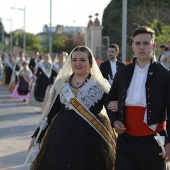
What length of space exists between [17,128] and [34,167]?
6.33 metres

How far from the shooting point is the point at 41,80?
49.8ft

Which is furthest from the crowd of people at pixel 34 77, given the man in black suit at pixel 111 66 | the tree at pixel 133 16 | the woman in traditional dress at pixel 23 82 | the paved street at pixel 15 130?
the tree at pixel 133 16

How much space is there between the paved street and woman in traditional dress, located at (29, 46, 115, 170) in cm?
240

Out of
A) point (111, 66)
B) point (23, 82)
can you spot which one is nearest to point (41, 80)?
point (23, 82)

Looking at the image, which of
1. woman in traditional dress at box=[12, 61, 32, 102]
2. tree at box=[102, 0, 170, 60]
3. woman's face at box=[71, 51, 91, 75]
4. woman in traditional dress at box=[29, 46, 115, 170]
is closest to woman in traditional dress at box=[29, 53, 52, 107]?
woman in traditional dress at box=[12, 61, 32, 102]

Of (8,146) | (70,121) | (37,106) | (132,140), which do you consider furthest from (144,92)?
(37,106)

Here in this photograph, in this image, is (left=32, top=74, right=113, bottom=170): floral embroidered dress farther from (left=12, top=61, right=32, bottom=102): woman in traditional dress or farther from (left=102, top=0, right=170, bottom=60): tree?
(left=102, top=0, right=170, bottom=60): tree

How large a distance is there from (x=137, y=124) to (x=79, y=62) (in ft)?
3.51

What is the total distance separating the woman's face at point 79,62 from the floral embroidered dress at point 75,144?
0.20 meters

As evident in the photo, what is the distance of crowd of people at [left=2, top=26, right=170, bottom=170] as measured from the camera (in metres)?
4.21

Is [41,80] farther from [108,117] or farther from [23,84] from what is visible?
[108,117]

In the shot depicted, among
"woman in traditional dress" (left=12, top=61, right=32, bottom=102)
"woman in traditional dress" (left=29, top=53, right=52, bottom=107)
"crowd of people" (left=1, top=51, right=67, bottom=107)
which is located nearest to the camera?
"crowd of people" (left=1, top=51, right=67, bottom=107)

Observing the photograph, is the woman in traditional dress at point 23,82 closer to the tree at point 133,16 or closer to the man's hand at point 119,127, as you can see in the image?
the tree at point 133,16

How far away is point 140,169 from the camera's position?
14.1ft
